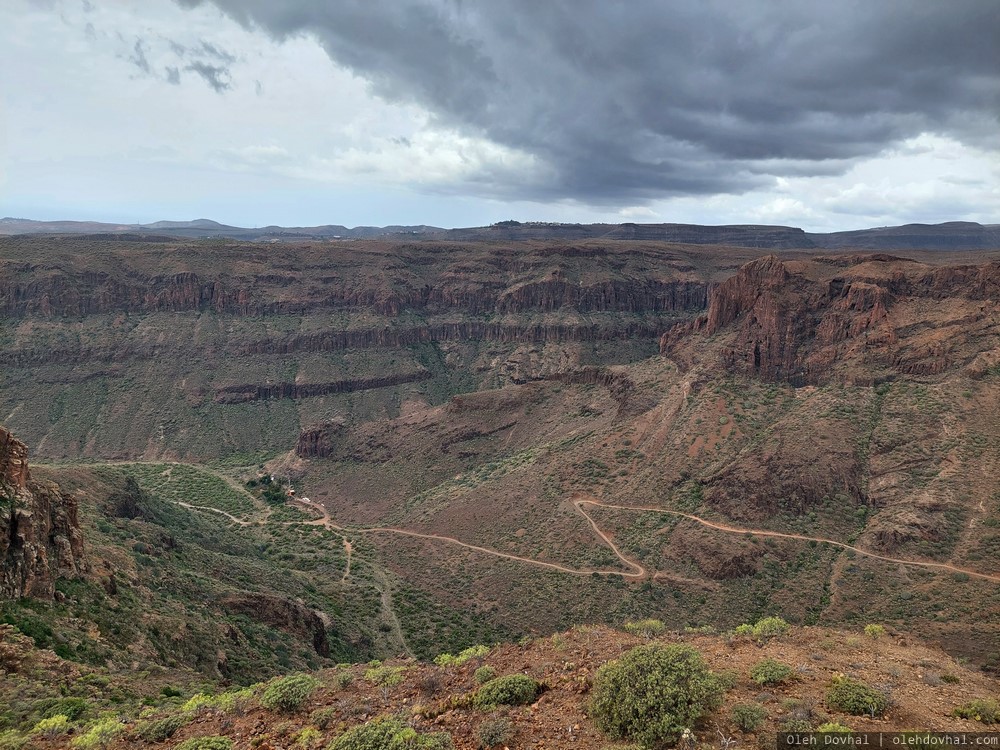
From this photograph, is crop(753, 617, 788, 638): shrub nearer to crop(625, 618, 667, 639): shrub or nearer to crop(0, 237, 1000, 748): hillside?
crop(0, 237, 1000, 748): hillside

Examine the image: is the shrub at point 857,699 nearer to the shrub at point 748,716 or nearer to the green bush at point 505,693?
the shrub at point 748,716

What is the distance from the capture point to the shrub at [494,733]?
16.3 meters

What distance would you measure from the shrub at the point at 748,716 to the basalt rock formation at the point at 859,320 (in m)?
58.7

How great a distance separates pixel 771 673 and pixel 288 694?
650 inches

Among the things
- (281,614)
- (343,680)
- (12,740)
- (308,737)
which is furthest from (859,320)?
(12,740)

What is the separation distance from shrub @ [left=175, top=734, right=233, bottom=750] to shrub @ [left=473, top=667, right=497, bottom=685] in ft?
26.5

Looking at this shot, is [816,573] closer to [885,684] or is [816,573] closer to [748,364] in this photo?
[748,364]

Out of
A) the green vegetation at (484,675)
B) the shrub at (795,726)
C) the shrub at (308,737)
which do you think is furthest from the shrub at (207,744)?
the shrub at (795,726)

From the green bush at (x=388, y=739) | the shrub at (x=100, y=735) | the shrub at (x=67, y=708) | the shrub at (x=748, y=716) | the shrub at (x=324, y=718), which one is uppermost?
the shrub at (x=748, y=716)

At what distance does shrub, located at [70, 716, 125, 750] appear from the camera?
18391mm

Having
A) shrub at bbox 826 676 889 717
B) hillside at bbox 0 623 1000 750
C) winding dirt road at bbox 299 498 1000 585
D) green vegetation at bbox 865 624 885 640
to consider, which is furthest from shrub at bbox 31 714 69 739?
winding dirt road at bbox 299 498 1000 585

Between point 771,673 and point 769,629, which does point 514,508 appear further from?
point 771,673

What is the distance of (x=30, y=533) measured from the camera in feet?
92.7

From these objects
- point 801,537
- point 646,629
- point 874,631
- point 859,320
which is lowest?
point 801,537
